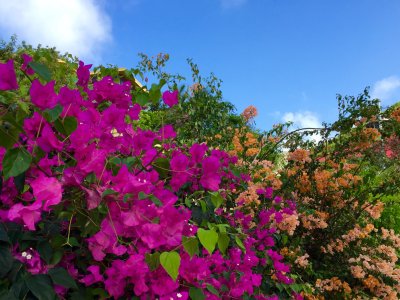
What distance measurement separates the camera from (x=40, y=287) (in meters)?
1.10

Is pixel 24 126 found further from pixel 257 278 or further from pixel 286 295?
pixel 286 295

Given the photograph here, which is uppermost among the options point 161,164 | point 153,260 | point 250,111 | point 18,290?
point 250,111

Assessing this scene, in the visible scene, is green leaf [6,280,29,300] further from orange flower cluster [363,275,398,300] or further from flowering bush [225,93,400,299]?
orange flower cluster [363,275,398,300]

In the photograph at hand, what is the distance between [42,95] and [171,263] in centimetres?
55

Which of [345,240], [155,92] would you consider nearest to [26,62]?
[155,92]

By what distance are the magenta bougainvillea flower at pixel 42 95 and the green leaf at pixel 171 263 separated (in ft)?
1.64

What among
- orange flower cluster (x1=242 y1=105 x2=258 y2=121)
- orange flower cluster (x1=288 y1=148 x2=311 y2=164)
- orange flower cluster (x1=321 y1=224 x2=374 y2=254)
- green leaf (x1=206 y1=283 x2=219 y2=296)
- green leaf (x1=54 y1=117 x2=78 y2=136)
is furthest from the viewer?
orange flower cluster (x1=242 y1=105 x2=258 y2=121)

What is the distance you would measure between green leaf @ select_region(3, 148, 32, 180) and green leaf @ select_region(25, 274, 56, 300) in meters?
0.34

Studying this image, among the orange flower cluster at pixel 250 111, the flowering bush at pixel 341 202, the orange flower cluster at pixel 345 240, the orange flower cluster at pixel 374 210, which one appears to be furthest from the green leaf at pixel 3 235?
the orange flower cluster at pixel 250 111

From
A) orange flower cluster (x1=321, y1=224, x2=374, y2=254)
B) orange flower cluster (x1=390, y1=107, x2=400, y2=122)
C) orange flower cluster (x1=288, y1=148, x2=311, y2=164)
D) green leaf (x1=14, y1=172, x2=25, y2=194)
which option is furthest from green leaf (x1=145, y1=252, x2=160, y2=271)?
orange flower cluster (x1=390, y1=107, x2=400, y2=122)

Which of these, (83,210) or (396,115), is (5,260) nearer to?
(83,210)

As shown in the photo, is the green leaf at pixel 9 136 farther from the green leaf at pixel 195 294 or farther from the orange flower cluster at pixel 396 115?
the orange flower cluster at pixel 396 115

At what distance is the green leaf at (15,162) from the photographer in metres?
0.93

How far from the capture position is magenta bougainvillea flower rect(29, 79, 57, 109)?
109 cm
